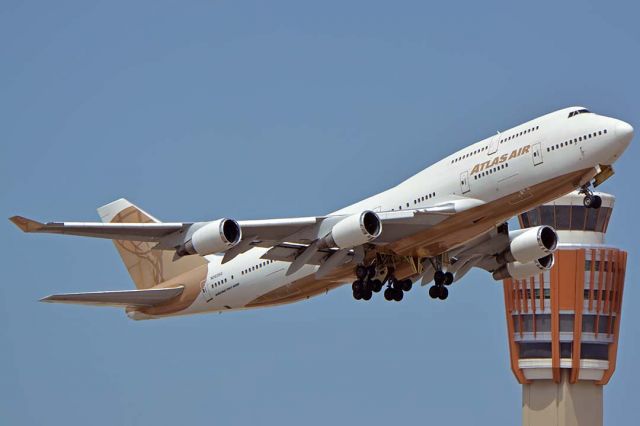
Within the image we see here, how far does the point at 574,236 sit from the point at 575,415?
15829 mm

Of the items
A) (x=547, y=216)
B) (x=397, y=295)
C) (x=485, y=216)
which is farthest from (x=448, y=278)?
(x=547, y=216)

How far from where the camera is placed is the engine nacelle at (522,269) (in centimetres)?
6238

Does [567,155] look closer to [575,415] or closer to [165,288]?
[165,288]

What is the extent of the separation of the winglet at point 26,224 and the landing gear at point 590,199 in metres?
20.1

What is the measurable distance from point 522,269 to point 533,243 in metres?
3.07

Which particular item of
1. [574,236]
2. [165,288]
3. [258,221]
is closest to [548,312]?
[574,236]

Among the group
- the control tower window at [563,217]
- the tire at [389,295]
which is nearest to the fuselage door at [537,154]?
the tire at [389,295]

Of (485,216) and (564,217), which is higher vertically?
(564,217)

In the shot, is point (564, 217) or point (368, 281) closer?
point (368, 281)

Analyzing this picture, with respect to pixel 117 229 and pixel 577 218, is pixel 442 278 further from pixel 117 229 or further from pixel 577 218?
pixel 577 218

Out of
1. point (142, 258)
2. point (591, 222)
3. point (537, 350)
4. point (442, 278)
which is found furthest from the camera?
point (591, 222)

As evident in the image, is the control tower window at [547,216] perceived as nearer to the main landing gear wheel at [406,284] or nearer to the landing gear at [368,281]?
the main landing gear wheel at [406,284]

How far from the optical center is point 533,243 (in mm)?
59750

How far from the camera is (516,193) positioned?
52344 mm
